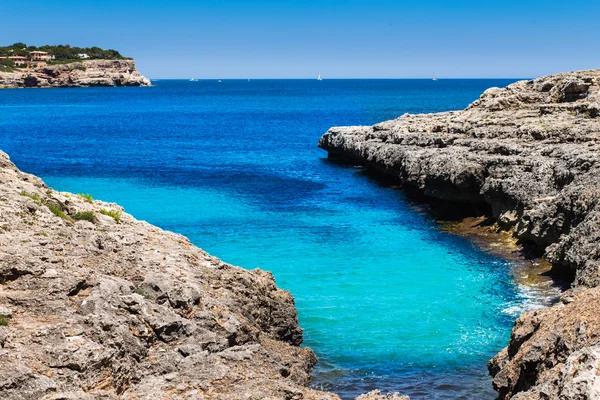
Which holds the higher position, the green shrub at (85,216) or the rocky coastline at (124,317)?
the green shrub at (85,216)

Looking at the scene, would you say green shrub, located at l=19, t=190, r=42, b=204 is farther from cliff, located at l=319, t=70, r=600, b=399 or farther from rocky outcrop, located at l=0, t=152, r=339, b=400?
cliff, located at l=319, t=70, r=600, b=399

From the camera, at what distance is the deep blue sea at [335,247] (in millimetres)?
19438

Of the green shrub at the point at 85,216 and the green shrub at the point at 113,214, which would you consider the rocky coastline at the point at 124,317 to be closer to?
the green shrub at the point at 85,216

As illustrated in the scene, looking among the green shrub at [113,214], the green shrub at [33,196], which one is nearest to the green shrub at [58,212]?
the green shrub at [33,196]

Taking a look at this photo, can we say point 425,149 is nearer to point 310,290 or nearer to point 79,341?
point 310,290

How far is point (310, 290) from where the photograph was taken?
84.5 ft

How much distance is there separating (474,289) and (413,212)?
15.1 m

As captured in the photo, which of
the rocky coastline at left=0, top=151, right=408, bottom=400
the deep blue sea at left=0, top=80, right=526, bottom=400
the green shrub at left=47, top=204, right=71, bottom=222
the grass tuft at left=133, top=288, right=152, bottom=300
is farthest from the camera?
the deep blue sea at left=0, top=80, right=526, bottom=400

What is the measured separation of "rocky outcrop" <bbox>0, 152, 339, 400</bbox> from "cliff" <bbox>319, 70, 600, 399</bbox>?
430cm

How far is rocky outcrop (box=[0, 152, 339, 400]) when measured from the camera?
1036 centimetres

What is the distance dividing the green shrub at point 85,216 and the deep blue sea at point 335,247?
775 cm

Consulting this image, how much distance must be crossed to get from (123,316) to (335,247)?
20.7 meters

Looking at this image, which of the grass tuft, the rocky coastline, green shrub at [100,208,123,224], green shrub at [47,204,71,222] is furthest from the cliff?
green shrub at [47,204,71,222]

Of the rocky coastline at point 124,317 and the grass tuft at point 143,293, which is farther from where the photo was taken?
the grass tuft at point 143,293
